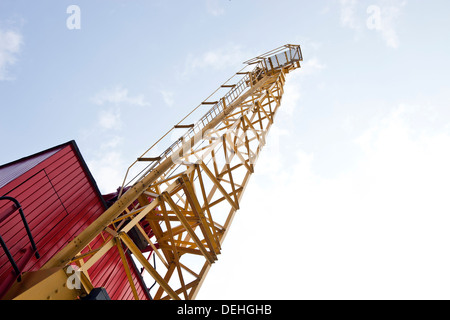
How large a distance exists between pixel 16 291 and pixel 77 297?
1.11 meters

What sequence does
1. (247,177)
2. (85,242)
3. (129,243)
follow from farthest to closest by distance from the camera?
(247,177) < (129,243) < (85,242)

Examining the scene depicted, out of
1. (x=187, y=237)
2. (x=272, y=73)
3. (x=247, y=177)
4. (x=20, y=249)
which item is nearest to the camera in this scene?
(x=20, y=249)

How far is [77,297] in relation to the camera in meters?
4.43

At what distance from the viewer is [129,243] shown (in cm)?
599

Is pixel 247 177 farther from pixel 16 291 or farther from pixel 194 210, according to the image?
pixel 16 291

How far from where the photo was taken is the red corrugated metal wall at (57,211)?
280 inches

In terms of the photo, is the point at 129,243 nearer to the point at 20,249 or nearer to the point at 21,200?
the point at 20,249

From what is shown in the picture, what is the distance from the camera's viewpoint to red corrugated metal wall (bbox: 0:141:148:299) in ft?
23.3

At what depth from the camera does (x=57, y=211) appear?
8.34m

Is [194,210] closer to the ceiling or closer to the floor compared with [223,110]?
closer to the floor

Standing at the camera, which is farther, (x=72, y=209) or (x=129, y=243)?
(x=72, y=209)
